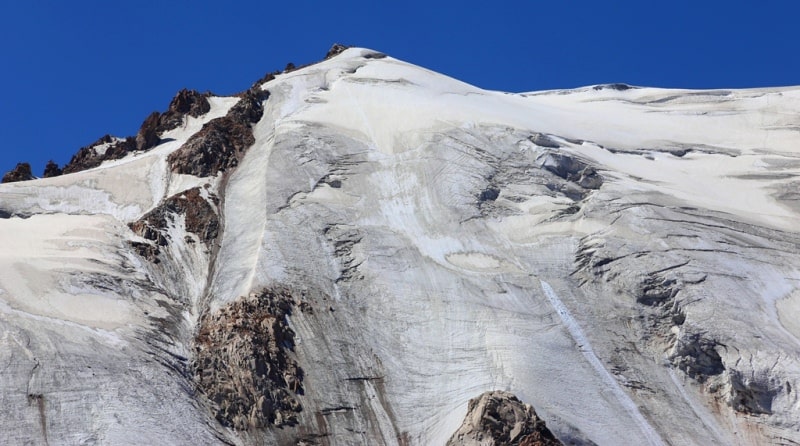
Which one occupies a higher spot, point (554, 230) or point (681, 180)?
point (681, 180)

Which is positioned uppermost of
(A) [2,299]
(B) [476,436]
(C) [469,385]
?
(A) [2,299]

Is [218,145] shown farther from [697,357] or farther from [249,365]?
[697,357]

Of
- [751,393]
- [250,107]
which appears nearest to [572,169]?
[751,393]

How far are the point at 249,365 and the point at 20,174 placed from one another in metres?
21.8

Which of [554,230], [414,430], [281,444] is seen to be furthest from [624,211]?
[281,444]

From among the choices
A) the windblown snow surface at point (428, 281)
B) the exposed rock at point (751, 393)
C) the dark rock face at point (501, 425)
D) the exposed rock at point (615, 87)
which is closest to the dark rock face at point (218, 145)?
the windblown snow surface at point (428, 281)

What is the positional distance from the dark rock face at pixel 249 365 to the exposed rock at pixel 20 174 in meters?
17.4

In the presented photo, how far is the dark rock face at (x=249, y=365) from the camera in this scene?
40.0m

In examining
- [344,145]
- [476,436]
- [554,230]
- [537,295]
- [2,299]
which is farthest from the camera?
[344,145]

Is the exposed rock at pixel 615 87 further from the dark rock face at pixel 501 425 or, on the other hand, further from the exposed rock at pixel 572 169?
the dark rock face at pixel 501 425

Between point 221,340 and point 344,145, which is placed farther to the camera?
point 344,145

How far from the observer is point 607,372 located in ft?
143

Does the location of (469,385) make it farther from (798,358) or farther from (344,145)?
(344,145)

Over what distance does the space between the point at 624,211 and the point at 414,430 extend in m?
15.7
